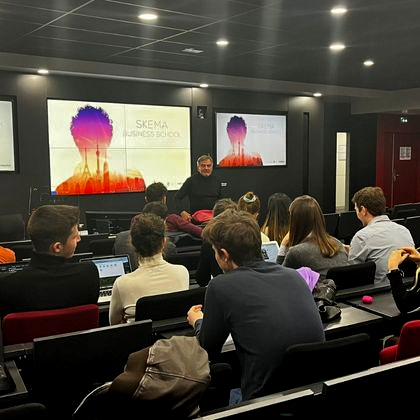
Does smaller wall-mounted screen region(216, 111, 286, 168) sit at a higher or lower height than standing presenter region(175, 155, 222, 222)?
higher

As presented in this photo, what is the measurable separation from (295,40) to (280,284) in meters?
4.91

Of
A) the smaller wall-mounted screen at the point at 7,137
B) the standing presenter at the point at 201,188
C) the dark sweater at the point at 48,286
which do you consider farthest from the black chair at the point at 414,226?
the smaller wall-mounted screen at the point at 7,137

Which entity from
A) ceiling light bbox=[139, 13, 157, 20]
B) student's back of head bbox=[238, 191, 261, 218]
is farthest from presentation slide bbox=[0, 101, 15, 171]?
student's back of head bbox=[238, 191, 261, 218]

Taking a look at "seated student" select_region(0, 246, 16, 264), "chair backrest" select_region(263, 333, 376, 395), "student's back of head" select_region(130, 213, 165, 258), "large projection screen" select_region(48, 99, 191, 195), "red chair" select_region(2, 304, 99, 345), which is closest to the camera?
"chair backrest" select_region(263, 333, 376, 395)

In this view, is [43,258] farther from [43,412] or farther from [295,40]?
[295,40]

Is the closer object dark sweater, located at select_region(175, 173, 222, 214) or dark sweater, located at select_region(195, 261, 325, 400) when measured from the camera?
dark sweater, located at select_region(195, 261, 325, 400)

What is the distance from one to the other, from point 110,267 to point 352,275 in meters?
1.53

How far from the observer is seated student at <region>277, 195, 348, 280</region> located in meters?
3.12

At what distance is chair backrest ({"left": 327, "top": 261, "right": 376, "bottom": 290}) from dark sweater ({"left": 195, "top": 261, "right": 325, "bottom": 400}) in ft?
3.69

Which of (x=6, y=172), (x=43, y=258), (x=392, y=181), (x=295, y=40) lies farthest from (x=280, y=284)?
(x=392, y=181)

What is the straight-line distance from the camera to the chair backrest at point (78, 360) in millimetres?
1885

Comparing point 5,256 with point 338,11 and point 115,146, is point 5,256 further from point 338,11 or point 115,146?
point 115,146

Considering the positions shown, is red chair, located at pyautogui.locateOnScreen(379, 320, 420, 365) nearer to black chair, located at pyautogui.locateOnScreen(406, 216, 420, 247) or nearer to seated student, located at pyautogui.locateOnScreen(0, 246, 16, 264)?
seated student, located at pyautogui.locateOnScreen(0, 246, 16, 264)

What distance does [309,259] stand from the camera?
123 inches
